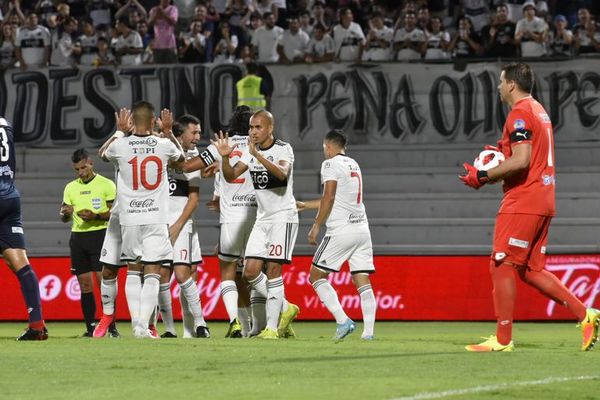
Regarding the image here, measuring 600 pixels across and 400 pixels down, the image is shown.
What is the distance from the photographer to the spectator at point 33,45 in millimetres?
23438

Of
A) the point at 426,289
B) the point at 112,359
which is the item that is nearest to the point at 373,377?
the point at 112,359

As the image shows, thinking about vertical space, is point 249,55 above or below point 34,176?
above

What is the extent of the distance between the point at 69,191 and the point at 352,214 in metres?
3.56

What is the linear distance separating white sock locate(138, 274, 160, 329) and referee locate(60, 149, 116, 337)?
2.28m

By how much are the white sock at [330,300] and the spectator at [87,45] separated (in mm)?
11901

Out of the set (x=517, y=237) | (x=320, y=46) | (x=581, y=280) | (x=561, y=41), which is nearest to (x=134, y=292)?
(x=517, y=237)

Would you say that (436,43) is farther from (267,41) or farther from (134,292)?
(134,292)

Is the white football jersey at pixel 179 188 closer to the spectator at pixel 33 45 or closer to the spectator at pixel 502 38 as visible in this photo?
the spectator at pixel 502 38

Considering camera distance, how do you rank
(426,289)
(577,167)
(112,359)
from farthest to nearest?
(577,167), (426,289), (112,359)

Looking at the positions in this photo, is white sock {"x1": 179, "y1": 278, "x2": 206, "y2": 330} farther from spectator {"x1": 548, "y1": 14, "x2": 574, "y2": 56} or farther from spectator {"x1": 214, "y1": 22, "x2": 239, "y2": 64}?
spectator {"x1": 548, "y1": 14, "x2": 574, "y2": 56}

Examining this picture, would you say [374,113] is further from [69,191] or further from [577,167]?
[69,191]

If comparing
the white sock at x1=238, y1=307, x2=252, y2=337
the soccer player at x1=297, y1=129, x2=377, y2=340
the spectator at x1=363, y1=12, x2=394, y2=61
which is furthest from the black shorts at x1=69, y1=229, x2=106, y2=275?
the spectator at x1=363, y1=12, x2=394, y2=61

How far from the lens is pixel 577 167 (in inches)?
834

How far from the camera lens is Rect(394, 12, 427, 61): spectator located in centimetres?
2245
